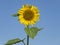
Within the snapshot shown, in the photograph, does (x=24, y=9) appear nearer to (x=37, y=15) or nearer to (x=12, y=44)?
(x=37, y=15)

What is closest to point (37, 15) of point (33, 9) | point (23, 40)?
point (33, 9)

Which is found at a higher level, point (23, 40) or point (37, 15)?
point (37, 15)

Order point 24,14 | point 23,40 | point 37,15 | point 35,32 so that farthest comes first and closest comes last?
1. point 24,14
2. point 37,15
3. point 23,40
4. point 35,32

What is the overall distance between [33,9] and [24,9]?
114mm

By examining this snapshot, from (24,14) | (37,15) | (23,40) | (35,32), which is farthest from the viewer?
(24,14)

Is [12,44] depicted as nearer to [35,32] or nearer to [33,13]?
[35,32]

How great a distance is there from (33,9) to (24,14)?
146mm

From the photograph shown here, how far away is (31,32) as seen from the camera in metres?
1.08

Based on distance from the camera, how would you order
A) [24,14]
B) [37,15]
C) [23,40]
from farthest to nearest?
[24,14] → [37,15] → [23,40]

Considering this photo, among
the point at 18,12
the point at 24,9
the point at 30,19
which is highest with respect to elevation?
the point at 24,9

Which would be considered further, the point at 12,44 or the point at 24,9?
the point at 24,9

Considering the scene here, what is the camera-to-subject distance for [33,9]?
1.59 meters

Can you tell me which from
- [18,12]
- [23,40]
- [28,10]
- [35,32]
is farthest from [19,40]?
[28,10]

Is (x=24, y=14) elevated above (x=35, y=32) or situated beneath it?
elevated above
